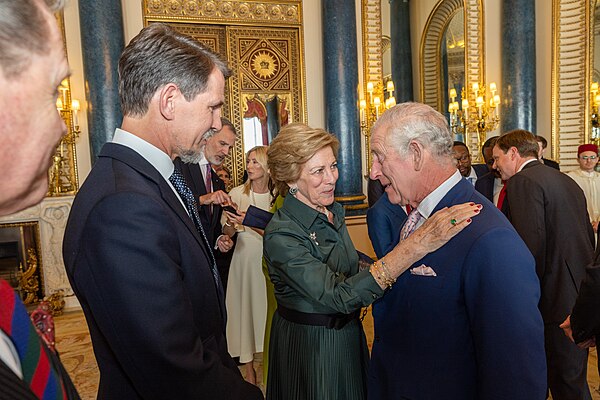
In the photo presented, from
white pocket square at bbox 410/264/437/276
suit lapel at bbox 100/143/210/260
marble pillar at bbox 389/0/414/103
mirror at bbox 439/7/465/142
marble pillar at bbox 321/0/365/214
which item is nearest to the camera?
suit lapel at bbox 100/143/210/260

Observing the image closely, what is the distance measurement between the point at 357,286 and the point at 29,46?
1496mm

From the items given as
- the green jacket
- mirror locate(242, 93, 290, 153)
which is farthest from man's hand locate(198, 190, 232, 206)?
mirror locate(242, 93, 290, 153)

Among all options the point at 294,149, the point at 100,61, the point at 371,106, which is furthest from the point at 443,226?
the point at 371,106

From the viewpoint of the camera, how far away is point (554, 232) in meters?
3.34

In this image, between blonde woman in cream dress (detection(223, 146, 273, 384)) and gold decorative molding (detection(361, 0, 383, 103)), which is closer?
blonde woman in cream dress (detection(223, 146, 273, 384))

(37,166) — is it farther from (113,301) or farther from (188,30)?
(188,30)

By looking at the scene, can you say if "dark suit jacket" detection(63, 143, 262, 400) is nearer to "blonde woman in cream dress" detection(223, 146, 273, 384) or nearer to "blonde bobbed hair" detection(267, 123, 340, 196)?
"blonde bobbed hair" detection(267, 123, 340, 196)

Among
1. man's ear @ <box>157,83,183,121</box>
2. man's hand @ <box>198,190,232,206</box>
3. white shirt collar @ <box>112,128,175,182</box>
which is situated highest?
man's ear @ <box>157,83,183,121</box>

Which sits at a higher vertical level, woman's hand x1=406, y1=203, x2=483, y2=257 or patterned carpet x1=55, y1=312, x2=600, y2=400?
woman's hand x1=406, y1=203, x2=483, y2=257

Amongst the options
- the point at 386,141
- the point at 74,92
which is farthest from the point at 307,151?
the point at 74,92

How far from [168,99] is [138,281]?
55cm

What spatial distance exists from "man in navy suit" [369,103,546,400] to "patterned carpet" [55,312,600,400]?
8.96ft

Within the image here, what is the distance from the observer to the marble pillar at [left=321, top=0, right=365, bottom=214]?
7184mm

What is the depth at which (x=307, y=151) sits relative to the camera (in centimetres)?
232
